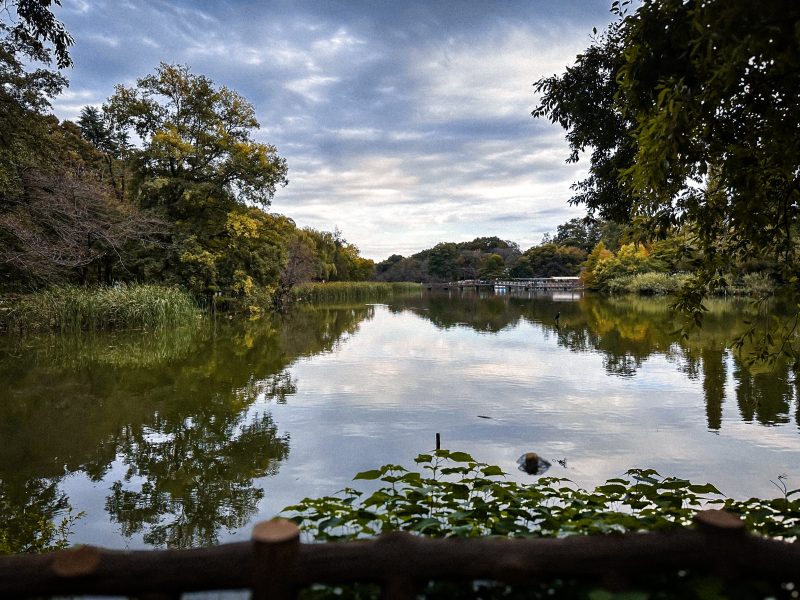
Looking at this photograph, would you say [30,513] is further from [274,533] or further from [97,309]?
[97,309]

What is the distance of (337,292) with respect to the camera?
133 feet

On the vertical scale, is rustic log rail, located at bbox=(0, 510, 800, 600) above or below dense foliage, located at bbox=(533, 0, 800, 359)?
below

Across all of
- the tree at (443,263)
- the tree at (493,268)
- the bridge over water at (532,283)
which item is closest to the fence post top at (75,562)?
the bridge over water at (532,283)

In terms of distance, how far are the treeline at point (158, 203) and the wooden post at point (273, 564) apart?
13.2 metres

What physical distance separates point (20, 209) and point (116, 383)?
7.00 metres

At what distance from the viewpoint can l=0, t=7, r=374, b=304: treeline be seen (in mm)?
12906

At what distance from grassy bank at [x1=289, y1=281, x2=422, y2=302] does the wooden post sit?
30.5 metres

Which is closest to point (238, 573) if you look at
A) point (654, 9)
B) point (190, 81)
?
point (654, 9)

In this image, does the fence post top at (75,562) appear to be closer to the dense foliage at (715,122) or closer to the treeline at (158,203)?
the dense foliage at (715,122)

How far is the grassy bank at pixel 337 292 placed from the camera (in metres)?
35.0

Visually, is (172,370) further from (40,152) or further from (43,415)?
(40,152)

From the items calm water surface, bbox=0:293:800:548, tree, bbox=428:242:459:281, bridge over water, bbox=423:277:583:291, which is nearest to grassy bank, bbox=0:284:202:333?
calm water surface, bbox=0:293:800:548

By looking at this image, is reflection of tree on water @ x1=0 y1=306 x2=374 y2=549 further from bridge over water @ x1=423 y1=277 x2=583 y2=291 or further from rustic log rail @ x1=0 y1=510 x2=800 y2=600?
bridge over water @ x1=423 y1=277 x2=583 y2=291

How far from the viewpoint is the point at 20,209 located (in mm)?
12602
